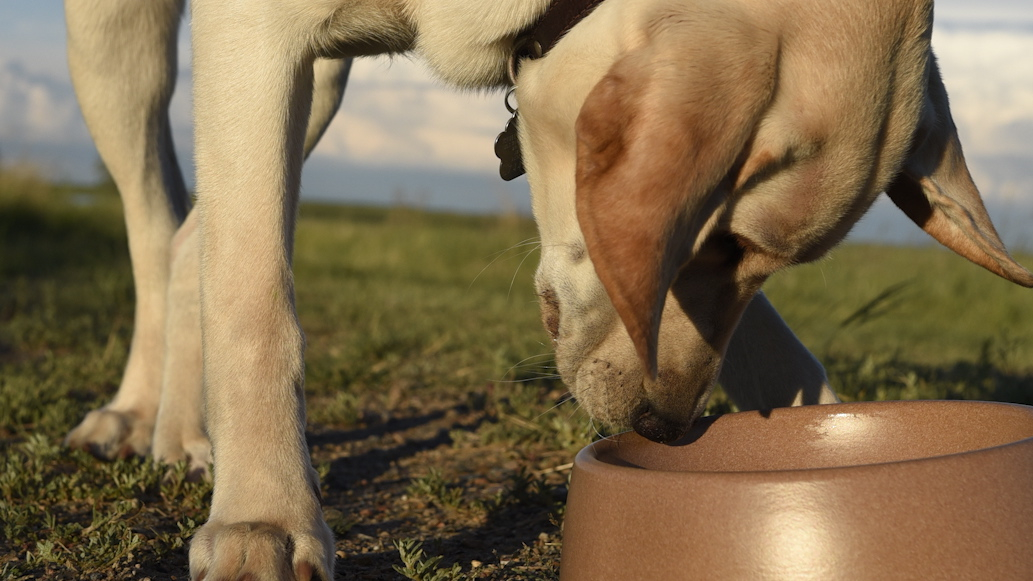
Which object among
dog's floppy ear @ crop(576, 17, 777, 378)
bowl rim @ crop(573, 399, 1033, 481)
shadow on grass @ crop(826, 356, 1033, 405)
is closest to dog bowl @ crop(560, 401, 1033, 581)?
bowl rim @ crop(573, 399, 1033, 481)

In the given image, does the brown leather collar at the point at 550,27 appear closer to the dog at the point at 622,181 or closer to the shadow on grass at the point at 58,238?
the dog at the point at 622,181

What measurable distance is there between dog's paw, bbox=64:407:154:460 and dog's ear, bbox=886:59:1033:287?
7.91 feet

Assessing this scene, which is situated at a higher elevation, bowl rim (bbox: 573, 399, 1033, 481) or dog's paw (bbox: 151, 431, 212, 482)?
bowl rim (bbox: 573, 399, 1033, 481)

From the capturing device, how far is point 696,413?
2160 mm

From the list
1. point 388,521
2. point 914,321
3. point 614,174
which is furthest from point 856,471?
point 914,321

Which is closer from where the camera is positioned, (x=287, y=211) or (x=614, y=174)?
(x=614, y=174)

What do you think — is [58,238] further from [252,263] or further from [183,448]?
[252,263]

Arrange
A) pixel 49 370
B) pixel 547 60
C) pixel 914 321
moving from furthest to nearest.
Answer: pixel 914 321
pixel 49 370
pixel 547 60

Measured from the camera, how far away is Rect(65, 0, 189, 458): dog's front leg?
3.27m

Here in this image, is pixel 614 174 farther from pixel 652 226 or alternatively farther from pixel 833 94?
pixel 833 94

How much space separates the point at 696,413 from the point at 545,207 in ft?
1.88

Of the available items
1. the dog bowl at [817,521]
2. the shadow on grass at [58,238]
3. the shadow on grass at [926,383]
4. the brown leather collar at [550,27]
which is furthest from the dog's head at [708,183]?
the shadow on grass at [58,238]

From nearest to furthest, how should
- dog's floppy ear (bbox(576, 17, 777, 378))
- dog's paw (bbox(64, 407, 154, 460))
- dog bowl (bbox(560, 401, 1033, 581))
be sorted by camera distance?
dog bowl (bbox(560, 401, 1033, 581)) < dog's floppy ear (bbox(576, 17, 777, 378)) < dog's paw (bbox(64, 407, 154, 460))

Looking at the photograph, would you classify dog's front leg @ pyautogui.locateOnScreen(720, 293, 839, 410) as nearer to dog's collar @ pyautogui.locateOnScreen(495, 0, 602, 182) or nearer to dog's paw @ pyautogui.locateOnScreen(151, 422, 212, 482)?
dog's collar @ pyautogui.locateOnScreen(495, 0, 602, 182)
